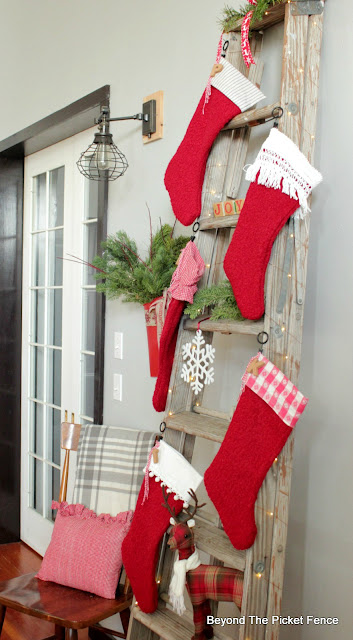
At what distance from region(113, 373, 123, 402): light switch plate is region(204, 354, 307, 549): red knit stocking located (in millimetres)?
989

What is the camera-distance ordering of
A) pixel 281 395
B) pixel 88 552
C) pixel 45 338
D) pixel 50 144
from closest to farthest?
pixel 281 395
pixel 88 552
pixel 50 144
pixel 45 338

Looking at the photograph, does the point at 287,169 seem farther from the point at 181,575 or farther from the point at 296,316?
the point at 181,575

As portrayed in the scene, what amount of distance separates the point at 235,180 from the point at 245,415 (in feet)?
2.19

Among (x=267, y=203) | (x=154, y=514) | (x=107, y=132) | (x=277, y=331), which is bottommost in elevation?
(x=154, y=514)

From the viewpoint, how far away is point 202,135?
1.57 m

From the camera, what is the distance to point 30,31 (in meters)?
3.02

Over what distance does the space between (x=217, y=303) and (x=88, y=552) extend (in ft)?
3.32

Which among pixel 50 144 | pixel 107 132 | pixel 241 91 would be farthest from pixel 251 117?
pixel 50 144

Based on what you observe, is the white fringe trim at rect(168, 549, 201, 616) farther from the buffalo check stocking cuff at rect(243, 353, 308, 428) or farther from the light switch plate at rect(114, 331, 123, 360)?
the light switch plate at rect(114, 331, 123, 360)

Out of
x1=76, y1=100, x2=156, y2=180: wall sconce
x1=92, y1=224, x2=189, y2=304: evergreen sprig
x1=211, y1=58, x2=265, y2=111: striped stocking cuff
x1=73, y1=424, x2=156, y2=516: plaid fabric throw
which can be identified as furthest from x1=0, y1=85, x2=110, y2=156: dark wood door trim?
x1=73, y1=424, x2=156, y2=516: plaid fabric throw

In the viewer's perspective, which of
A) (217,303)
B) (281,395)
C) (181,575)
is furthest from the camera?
(217,303)

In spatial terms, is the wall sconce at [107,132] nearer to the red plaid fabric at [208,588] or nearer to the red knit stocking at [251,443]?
the red knit stocking at [251,443]

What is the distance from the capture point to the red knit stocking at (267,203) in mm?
1342

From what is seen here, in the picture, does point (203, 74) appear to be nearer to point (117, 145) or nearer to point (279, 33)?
point (279, 33)
